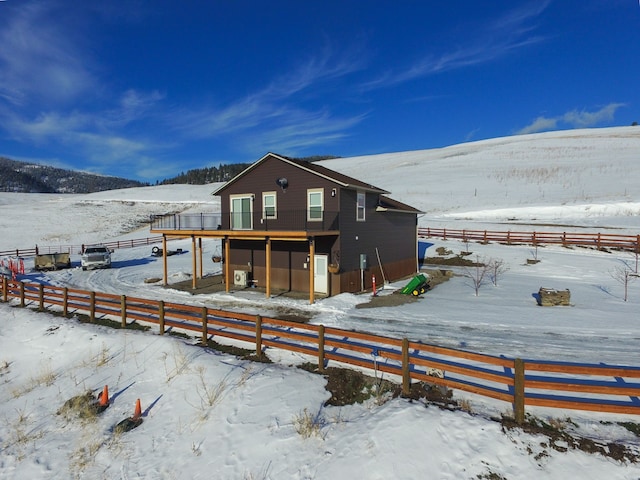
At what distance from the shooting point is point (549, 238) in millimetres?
31891

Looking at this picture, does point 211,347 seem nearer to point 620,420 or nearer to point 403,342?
point 403,342

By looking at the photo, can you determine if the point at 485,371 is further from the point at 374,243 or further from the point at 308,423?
the point at 374,243

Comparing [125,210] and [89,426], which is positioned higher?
[125,210]

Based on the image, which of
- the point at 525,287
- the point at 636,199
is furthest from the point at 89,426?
the point at 636,199

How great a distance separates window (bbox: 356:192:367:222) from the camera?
65.5 feet

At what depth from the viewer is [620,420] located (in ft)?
21.7

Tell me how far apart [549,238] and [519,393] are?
3052cm

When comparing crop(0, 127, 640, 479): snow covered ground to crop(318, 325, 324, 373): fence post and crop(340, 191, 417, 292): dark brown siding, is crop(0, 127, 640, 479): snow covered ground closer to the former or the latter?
crop(318, 325, 324, 373): fence post

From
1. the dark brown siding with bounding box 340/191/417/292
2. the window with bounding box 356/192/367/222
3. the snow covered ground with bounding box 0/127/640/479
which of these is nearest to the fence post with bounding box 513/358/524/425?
the snow covered ground with bounding box 0/127/640/479

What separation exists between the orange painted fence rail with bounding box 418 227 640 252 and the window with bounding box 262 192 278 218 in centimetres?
2138

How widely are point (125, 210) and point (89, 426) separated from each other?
7457cm

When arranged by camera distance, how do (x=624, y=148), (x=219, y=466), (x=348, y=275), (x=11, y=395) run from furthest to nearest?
(x=624, y=148), (x=348, y=275), (x=11, y=395), (x=219, y=466)

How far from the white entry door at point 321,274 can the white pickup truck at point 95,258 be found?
19.7 meters

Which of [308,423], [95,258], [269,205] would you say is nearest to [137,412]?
[308,423]
